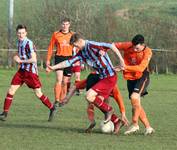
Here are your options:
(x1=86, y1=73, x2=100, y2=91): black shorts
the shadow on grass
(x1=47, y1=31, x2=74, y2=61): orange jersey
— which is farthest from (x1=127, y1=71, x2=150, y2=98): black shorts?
(x1=47, y1=31, x2=74, y2=61): orange jersey

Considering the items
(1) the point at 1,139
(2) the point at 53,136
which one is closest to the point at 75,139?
(2) the point at 53,136

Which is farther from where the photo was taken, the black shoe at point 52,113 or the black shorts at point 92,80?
the black shoe at point 52,113

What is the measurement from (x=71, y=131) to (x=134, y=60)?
1583 millimetres

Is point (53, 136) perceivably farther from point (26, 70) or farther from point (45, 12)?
point (45, 12)

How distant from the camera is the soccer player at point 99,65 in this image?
10.5 metres

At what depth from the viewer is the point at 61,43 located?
49.4ft

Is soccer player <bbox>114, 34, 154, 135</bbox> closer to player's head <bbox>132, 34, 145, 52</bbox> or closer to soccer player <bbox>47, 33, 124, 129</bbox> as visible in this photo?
player's head <bbox>132, 34, 145, 52</bbox>

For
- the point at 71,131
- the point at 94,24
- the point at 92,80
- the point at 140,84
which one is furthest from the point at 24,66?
the point at 94,24

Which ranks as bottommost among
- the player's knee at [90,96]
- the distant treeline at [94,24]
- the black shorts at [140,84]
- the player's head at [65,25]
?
the distant treeline at [94,24]

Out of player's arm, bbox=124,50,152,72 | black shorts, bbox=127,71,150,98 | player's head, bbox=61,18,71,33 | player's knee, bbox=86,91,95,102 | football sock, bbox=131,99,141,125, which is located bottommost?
football sock, bbox=131,99,141,125

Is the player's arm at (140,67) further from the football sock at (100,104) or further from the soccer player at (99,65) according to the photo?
the football sock at (100,104)

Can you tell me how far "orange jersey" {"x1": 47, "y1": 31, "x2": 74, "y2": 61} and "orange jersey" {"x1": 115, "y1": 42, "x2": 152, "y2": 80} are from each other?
11.8 feet

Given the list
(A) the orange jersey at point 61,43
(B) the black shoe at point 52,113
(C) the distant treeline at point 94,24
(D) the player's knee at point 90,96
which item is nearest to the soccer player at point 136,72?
(D) the player's knee at point 90,96

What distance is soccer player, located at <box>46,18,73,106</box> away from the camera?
1427cm
